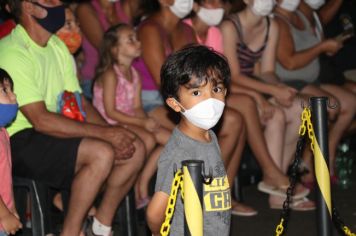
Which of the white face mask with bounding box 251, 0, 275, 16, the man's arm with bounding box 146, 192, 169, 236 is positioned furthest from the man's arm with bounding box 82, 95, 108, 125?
the man's arm with bounding box 146, 192, 169, 236

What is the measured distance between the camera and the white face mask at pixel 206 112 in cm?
439

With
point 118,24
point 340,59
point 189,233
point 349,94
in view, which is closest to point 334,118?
point 349,94

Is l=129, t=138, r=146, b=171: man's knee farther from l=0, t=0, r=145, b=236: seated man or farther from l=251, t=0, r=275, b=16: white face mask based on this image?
l=251, t=0, r=275, b=16: white face mask

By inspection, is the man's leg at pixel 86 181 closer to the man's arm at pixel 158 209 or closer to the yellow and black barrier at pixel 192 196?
the man's arm at pixel 158 209

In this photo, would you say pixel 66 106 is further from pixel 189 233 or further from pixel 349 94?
pixel 349 94

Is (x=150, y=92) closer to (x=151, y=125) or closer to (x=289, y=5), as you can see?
(x=151, y=125)

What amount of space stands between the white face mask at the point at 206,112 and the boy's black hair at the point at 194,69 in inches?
3.9

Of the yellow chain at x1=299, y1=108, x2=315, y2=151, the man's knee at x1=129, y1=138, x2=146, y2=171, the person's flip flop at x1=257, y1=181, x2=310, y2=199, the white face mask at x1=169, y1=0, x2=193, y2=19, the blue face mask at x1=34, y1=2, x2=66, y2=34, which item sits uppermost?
the white face mask at x1=169, y1=0, x2=193, y2=19

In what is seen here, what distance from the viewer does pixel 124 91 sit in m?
6.81

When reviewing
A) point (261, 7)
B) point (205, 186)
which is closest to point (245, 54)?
point (261, 7)

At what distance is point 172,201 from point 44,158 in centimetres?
196

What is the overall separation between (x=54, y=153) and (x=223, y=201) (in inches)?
67.0

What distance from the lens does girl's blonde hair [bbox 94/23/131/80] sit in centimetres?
676

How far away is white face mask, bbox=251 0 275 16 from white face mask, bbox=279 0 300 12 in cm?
51
